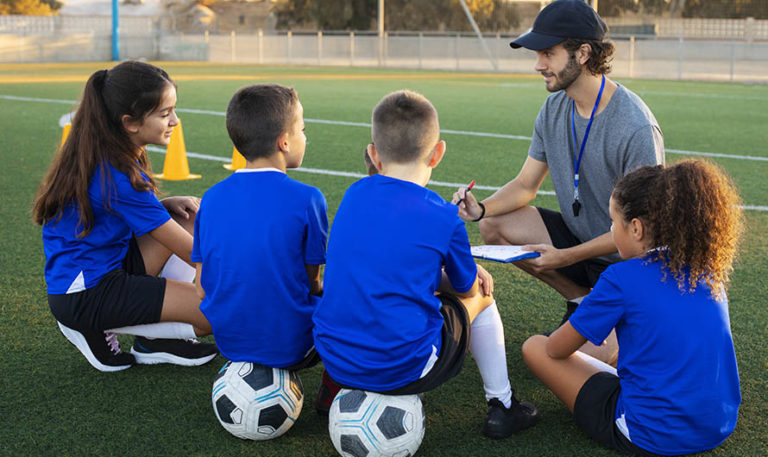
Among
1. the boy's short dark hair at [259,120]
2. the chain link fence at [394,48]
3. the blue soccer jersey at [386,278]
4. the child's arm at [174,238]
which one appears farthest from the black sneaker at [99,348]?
the chain link fence at [394,48]

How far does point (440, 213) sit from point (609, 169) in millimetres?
1348

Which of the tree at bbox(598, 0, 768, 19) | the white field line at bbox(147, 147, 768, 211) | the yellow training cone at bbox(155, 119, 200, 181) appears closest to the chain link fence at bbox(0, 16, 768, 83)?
the tree at bbox(598, 0, 768, 19)

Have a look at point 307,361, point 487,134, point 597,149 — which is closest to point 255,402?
point 307,361

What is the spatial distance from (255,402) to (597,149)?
189cm

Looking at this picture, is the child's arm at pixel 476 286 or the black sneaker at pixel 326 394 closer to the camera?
the child's arm at pixel 476 286

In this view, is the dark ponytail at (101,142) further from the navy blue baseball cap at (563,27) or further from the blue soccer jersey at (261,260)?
the navy blue baseball cap at (563,27)

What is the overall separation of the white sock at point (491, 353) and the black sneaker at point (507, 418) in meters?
0.04

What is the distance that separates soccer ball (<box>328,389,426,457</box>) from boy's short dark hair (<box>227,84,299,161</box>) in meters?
0.93

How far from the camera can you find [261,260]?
290 cm

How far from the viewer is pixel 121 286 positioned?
344 centimetres

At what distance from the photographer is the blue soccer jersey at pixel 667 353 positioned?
8.83ft

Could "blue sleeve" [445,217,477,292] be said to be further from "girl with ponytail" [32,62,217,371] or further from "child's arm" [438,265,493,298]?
"girl with ponytail" [32,62,217,371]

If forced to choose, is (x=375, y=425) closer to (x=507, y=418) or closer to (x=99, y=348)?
(x=507, y=418)

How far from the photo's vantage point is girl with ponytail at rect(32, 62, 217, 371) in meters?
3.31
